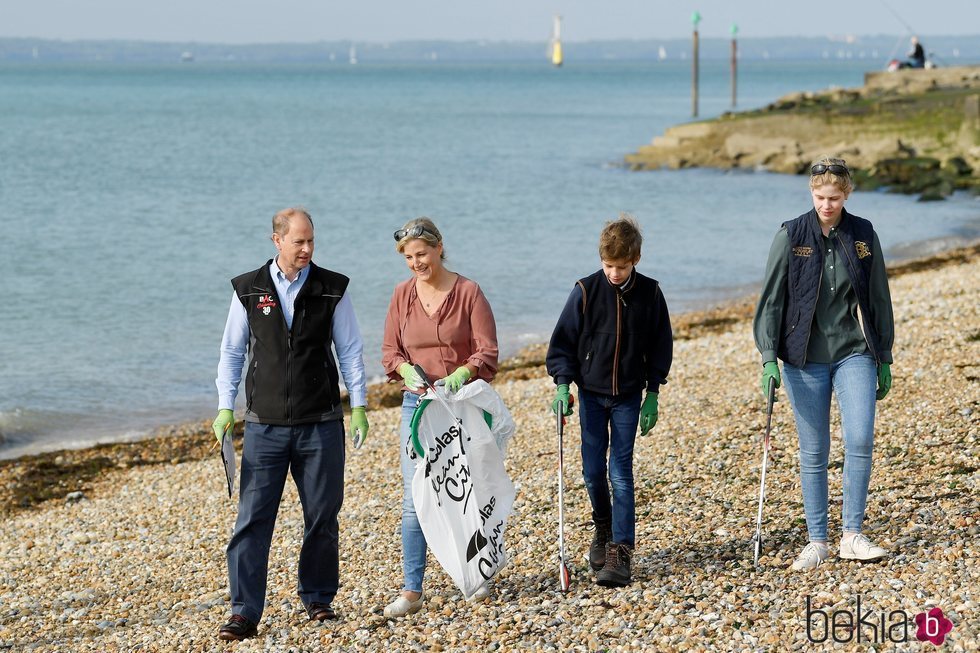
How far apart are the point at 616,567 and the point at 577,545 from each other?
925mm

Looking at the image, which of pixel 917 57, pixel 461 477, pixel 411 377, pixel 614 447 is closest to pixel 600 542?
pixel 614 447

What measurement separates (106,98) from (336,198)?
7936cm

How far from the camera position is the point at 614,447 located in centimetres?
575

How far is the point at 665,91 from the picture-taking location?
433 ft

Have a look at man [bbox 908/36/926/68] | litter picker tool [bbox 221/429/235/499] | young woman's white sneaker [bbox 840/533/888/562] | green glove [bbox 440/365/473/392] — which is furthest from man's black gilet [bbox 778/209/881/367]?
man [bbox 908/36/926/68]

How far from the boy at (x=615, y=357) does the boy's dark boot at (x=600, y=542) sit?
0.15 meters

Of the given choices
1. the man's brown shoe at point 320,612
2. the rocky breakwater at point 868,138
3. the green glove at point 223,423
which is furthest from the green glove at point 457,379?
the rocky breakwater at point 868,138

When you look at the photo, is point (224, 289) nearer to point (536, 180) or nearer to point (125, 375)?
point (125, 375)

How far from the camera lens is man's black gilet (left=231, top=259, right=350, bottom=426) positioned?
5.41 m

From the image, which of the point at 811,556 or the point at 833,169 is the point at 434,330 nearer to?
the point at 833,169

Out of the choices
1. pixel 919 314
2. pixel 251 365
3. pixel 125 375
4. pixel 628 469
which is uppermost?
pixel 251 365

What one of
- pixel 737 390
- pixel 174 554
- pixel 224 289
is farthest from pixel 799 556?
pixel 224 289

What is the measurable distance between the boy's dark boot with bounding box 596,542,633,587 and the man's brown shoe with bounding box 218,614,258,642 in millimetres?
1736

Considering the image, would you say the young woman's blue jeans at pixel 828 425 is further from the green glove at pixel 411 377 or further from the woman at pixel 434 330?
the green glove at pixel 411 377
